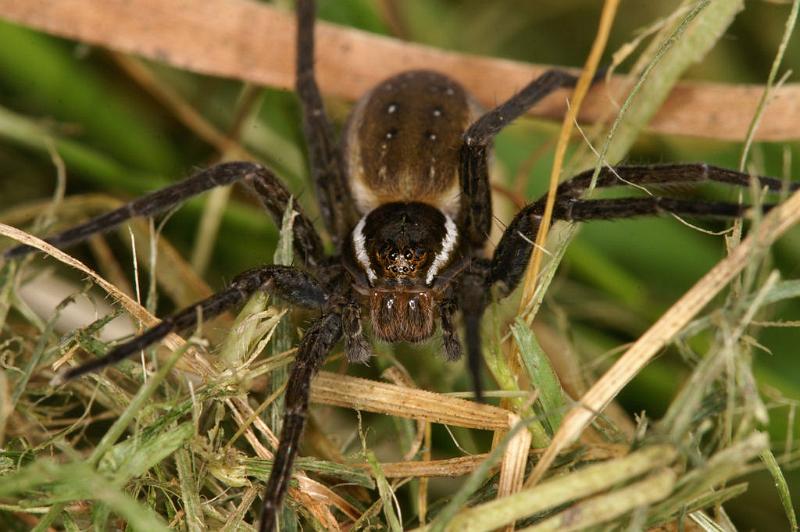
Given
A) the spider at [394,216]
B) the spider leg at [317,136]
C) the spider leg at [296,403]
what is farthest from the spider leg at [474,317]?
the spider leg at [317,136]

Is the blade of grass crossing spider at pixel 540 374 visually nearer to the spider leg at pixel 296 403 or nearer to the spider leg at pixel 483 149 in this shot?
the spider leg at pixel 296 403

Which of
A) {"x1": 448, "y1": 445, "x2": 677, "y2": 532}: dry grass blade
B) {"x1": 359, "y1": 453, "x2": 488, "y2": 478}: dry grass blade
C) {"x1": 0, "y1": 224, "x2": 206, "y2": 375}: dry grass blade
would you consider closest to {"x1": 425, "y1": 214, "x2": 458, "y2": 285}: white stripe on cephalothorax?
{"x1": 359, "y1": 453, "x2": 488, "y2": 478}: dry grass blade

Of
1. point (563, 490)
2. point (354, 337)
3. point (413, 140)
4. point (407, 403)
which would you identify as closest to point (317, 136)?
point (413, 140)

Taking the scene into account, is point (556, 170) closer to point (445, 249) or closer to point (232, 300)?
point (445, 249)

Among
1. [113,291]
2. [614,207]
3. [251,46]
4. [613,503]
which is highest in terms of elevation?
[251,46]

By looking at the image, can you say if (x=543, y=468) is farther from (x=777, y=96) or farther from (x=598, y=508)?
(x=777, y=96)

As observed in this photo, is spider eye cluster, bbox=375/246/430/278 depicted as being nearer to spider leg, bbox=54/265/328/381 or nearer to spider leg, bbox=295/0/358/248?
spider leg, bbox=54/265/328/381
